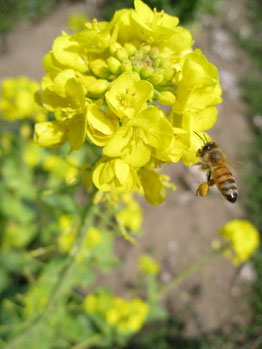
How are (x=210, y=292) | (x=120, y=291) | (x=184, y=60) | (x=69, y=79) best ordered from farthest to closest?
(x=210, y=292)
(x=120, y=291)
(x=184, y=60)
(x=69, y=79)

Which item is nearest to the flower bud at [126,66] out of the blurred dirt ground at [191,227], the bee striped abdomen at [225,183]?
the bee striped abdomen at [225,183]

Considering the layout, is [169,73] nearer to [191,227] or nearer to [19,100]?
[19,100]

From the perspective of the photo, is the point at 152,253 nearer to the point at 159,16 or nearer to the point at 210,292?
the point at 210,292

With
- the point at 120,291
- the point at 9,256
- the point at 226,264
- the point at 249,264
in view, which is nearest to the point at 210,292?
the point at 226,264

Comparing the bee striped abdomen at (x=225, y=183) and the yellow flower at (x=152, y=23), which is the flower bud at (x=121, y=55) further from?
the bee striped abdomen at (x=225, y=183)

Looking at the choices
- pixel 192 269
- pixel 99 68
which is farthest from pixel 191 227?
pixel 99 68
